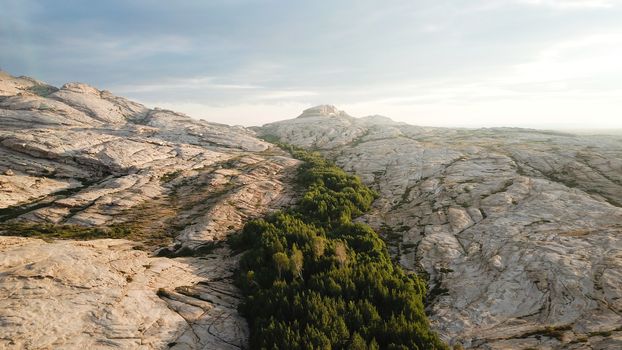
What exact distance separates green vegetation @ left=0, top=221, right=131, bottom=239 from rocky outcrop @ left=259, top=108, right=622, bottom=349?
1116 inches

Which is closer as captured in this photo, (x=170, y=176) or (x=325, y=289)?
(x=325, y=289)

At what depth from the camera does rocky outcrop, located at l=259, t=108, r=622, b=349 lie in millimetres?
21141

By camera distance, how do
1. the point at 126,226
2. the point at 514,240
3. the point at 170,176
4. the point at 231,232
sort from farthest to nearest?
the point at 170,176, the point at 231,232, the point at 126,226, the point at 514,240

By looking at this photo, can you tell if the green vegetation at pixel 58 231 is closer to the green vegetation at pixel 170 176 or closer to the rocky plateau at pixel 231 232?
the rocky plateau at pixel 231 232

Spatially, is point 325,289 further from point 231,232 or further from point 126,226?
point 126,226

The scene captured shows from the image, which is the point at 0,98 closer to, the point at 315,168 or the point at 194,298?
the point at 315,168

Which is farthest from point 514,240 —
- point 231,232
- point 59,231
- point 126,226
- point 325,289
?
point 59,231

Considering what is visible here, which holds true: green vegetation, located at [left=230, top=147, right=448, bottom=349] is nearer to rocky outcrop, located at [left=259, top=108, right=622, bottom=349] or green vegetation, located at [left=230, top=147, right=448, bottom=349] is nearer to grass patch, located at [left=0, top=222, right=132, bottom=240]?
rocky outcrop, located at [left=259, top=108, right=622, bottom=349]

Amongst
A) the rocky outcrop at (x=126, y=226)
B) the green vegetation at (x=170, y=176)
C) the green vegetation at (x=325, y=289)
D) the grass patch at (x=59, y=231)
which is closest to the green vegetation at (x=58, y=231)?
the grass patch at (x=59, y=231)

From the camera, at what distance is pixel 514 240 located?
30.6 m

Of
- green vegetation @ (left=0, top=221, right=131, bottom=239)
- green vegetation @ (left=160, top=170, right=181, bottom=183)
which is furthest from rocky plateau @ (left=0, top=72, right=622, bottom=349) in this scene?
green vegetation @ (left=0, top=221, right=131, bottom=239)

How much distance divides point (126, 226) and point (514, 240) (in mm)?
38554

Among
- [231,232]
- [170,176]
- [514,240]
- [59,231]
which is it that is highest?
[170,176]

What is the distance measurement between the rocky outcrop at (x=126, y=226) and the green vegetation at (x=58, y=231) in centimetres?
67
